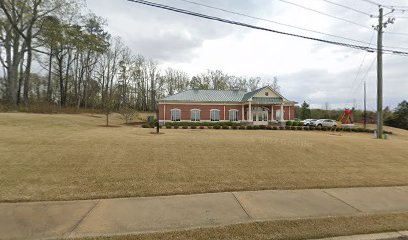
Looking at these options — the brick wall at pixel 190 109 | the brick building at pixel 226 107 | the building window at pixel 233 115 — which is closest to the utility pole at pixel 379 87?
the brick building at pixel 226 107

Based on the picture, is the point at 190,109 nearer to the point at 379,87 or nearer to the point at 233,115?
the point at 233,115

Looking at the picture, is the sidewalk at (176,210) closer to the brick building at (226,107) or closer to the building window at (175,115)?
the brick building at (226,107)

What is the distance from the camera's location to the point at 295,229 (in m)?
4.05

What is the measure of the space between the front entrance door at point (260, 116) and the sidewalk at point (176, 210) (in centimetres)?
2977

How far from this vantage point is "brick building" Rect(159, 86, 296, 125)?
32.6 m

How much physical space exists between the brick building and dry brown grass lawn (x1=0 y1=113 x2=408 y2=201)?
2146cm

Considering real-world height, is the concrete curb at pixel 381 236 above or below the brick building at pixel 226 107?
below

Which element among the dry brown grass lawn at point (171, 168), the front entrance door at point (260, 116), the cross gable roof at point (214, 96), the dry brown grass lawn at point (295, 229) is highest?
the cross gable roof at point (214, 96)

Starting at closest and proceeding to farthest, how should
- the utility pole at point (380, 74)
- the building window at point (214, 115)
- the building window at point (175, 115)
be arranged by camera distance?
the utility pole at point (380, 74)
the building window at point (175, 115)
the building window at point (214, 115)

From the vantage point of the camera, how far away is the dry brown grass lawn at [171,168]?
6102mm

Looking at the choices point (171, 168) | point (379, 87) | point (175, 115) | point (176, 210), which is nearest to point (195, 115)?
point (175, 115)

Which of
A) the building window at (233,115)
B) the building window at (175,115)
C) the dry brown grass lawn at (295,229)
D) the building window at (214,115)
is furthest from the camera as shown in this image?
the building window at (233,115)

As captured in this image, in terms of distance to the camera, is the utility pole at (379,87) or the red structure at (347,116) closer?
the utility pole at (379,87)

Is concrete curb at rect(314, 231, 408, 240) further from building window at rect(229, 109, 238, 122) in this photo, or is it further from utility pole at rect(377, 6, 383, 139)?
building window at rect(229, 109, 238, 122)
